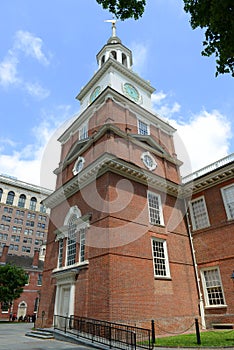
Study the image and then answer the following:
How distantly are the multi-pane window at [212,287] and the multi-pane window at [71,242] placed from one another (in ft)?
28.6

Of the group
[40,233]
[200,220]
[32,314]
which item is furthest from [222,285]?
[40,233]

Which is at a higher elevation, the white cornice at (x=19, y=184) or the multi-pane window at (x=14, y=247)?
the white cornice at (x=19, y=184)

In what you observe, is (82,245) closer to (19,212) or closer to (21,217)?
(21,217)

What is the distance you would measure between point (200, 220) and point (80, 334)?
10851 millimetres

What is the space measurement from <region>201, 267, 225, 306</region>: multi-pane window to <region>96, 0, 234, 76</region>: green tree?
13.0 meters

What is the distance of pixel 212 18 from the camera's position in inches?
263

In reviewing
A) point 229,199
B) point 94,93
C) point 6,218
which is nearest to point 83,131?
point 94,93

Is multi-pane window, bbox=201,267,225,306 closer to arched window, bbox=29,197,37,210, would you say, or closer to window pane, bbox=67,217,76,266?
window pane, bbox=67,217,76,266

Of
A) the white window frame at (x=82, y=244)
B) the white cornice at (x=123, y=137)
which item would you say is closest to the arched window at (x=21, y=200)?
the white cornice at (x=123, y=137)

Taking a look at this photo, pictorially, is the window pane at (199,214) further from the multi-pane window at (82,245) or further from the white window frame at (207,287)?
the multi-pane window at (82,245)

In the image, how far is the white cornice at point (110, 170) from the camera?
14898 mm

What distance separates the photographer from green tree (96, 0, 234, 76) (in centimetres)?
652

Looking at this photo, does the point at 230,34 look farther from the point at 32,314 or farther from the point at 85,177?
the point at 32,314

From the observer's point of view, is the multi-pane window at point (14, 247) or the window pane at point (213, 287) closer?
the window pane at point (213, 287)
